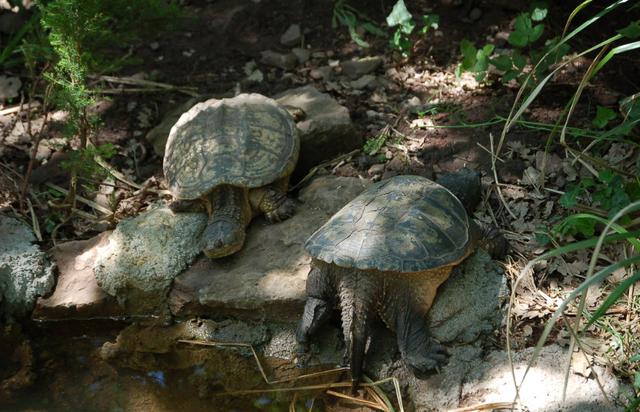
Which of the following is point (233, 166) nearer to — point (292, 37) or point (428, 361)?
point (428, 361)

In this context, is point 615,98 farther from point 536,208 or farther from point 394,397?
point 394,397

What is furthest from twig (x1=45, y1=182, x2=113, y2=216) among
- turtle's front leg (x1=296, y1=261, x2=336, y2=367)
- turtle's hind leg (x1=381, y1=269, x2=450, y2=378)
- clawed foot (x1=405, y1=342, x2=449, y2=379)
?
clawed foot (x1=405, y1=342, x2=449, y2=379)

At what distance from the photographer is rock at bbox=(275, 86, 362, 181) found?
187 inches

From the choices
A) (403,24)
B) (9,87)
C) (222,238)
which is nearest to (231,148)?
(222,238)

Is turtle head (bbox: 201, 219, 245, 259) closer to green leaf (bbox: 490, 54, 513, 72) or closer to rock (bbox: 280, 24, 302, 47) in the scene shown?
green leaf (bbox: 490, 54, 513, 72)

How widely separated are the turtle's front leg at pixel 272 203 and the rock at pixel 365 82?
151 cm

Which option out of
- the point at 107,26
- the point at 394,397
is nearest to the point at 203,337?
the point at 394,397

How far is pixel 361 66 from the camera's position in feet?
18.2

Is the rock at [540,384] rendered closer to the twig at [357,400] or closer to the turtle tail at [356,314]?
the twig at [357,400]

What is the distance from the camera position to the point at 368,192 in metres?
3.90

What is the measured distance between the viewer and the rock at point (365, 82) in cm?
543

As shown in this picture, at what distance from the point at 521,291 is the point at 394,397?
90cm

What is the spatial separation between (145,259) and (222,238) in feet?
1.81

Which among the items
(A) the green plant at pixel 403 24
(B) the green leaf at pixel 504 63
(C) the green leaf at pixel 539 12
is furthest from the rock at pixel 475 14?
(B) the green leaf at pixel 504 63
